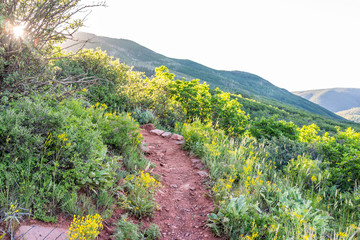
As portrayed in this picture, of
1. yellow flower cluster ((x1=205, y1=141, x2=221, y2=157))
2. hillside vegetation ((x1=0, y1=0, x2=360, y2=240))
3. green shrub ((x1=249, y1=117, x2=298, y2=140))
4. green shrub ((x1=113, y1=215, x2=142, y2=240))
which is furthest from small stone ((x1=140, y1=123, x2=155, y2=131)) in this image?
green shrub ((x1=113, y1=215, x2=142, y2=240))

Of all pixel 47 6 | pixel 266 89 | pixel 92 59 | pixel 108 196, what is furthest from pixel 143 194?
pixel 266 89

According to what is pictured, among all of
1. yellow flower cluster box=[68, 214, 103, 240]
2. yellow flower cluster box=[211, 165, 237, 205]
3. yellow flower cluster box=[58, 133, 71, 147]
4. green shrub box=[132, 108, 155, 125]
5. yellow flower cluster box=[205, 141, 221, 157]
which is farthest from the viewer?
green shrub box=[132, 108, 155, 125]

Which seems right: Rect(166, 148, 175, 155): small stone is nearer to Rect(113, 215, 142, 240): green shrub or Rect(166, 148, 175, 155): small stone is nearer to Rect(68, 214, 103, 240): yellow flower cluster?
Rect(113, 215, 142, 240): green shrub

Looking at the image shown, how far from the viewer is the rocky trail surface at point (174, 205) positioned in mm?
2455

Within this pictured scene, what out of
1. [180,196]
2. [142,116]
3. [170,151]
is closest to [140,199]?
[180,196]

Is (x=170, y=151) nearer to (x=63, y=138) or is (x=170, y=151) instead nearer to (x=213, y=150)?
(x=213, y=150)

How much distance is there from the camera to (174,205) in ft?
13.8

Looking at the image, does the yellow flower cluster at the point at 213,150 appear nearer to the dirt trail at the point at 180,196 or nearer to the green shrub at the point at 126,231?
the dirt trail at the point at 180,196

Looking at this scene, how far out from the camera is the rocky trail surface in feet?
8.05

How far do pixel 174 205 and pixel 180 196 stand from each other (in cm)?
36

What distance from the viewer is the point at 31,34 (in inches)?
151

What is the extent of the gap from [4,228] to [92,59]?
796 centimetres

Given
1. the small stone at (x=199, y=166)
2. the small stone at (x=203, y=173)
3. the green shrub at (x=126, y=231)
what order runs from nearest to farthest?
the green shrub at (x=126, y=231)
the small stone at (x=203, y=173)
the small stone at (x=199, y=166)

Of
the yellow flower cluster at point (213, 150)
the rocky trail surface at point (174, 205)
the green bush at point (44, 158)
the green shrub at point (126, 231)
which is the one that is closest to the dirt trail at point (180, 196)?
the rocky trail surface at point (174, 205)
